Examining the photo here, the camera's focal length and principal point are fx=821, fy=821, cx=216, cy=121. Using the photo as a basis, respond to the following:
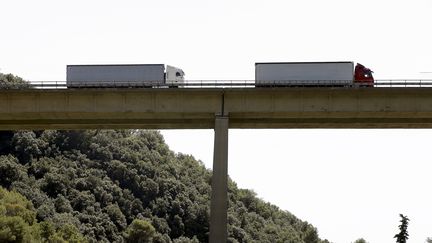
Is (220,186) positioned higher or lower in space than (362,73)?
lower

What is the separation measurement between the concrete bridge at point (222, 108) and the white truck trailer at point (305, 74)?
1.51 metres

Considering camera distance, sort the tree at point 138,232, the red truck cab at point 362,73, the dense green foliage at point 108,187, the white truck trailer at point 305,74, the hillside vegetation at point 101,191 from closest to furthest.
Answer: the white truck trailer at point 305,74 < the red truck cab at point 362,73 < the hillside vegetation at point 101,191 < the dense green foliage at point 108,187 < the tree at point 138,232

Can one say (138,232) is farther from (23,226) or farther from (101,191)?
(23,226)

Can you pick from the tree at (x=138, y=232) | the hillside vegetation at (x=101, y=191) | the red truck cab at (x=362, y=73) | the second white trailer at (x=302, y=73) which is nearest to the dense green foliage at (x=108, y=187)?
the tree at (x=138, y=232)

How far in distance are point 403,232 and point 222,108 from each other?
54645mm

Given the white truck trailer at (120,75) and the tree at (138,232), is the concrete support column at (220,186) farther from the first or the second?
the tree at (138,232)

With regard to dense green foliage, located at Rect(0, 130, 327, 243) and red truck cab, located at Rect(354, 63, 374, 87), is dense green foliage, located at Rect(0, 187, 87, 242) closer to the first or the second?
dense green foliage, located at Rect(0, 130, 327, 243)

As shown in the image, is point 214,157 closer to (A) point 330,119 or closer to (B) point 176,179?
(A) point 330,119

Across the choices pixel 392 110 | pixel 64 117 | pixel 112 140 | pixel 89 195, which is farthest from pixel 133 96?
pixel 112 140

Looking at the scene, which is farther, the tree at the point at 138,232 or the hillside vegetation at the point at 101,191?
the tree at the point at 138,232

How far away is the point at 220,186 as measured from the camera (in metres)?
49.5

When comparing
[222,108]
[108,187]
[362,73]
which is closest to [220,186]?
[222,108]

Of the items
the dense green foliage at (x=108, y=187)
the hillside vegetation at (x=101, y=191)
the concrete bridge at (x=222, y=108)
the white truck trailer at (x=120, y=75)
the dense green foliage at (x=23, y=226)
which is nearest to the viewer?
the concrete bridge at (x=222, y=108)

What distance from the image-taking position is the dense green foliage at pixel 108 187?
130 meters
